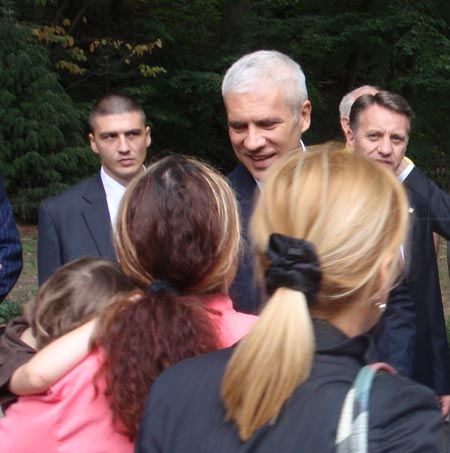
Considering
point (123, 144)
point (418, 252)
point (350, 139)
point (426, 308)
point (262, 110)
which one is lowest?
point (426, 308)

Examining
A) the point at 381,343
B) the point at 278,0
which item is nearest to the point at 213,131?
the point at 278,0

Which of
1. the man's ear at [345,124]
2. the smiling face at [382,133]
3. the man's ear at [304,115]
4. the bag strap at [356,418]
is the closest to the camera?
the bag strap at [356,418]

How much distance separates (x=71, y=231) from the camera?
13.1 feet

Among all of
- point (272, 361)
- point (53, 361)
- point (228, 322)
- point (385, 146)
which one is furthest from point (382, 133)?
point (272, 361)

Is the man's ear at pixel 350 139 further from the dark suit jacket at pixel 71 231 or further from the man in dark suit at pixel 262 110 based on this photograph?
the dark suit jacket at pixel 71 231

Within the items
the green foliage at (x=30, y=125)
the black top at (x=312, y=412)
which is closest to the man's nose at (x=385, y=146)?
the black top at (x=312, y=412)

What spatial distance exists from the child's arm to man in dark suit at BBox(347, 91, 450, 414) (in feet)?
5.50

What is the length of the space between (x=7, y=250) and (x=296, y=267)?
2.78 meters

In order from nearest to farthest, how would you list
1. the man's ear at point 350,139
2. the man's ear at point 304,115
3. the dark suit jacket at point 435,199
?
1. the man's ear at point 304,115
2. the dark suit jacket at point 435,199
3. the man's ear at point 350,139

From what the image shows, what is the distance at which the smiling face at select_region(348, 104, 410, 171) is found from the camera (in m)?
4.07

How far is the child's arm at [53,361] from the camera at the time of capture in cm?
196

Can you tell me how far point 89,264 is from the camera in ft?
7.14

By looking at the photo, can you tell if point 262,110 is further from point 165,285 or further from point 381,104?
point 165,285

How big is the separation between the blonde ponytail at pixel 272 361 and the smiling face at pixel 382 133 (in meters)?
2.66
